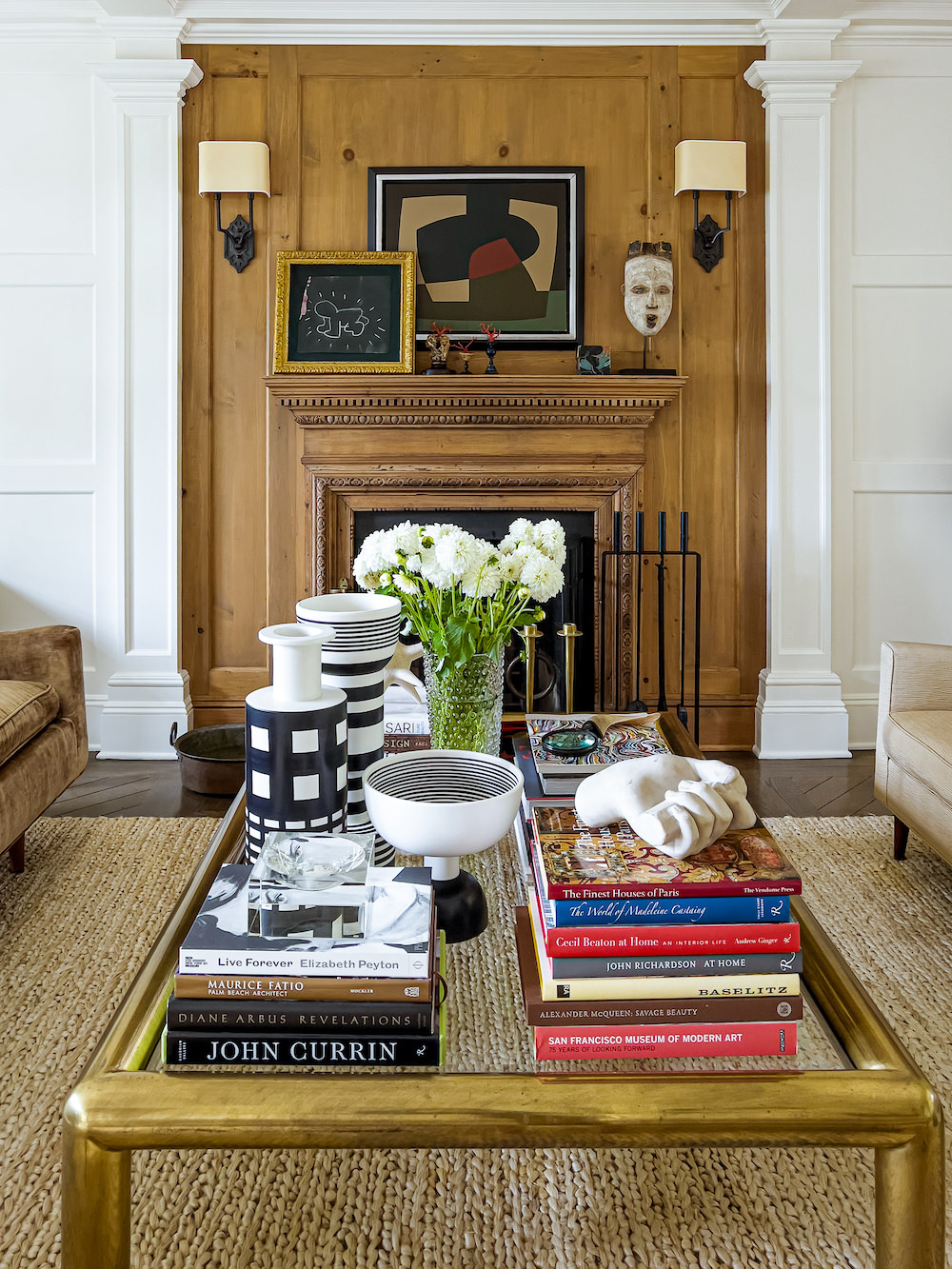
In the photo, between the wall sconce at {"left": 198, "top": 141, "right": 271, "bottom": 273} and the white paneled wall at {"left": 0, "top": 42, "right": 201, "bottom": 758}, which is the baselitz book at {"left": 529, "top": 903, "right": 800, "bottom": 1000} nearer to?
the white paneled wall at {"left": 0, "top": 42, "right": 201, "bottom": 758}

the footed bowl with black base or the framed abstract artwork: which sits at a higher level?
the framed abstract artwork

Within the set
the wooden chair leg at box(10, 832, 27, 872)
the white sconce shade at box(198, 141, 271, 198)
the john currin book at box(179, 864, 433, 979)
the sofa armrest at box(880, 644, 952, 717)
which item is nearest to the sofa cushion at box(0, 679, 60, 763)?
the wooden chair leg at box(10, 832, 27, 872)

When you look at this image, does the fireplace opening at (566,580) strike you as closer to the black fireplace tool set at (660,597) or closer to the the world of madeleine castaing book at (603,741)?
the black fireplace tool set at (660,597)

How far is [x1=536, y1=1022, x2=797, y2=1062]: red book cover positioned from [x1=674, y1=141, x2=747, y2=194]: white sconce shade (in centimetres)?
309

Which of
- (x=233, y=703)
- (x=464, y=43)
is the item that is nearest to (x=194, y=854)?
(x=233, y=703)

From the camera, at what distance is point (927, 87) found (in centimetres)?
335

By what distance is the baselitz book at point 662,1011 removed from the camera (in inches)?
34.4

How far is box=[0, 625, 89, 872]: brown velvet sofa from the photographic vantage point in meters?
2.04

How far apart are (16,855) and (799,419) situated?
9.36ft

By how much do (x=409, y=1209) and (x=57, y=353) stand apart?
123 inches

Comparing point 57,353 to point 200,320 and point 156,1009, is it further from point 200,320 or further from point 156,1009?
point 156,1009

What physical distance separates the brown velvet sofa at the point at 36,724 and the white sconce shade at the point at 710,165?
8.36 feet

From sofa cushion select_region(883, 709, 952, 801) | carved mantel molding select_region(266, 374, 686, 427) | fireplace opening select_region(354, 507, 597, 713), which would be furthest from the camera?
fireplace opening select_region(354, 507, 597, 713)

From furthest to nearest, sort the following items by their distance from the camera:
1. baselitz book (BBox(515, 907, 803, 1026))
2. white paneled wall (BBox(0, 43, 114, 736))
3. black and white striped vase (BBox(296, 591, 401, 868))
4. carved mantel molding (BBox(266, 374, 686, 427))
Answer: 1. white paneled wall (BBox(0, 43, 114, 736))
2. carved mantel molding (BBox(266, 374, 686, 427))
3. black and white striped vase (BBox(296, 591, 401, 868))
4. baselitz book (BBox(515, 907, 803, 1026))
